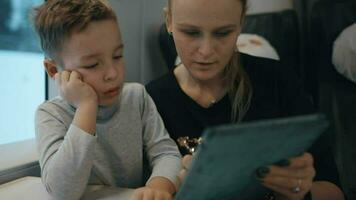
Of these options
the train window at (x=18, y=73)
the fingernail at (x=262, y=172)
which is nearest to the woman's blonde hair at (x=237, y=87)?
the fingernail at (x=262, y=172)

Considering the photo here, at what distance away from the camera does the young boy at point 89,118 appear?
2.57 ft

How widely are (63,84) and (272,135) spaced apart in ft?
1.62

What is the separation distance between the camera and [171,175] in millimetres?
908

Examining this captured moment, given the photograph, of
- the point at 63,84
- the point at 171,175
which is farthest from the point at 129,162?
the point at 63,84

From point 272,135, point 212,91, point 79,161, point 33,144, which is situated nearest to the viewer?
point 272,135

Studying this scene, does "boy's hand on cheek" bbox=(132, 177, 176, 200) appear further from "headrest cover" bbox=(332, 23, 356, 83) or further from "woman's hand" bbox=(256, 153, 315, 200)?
"headrest cover" bbox=(332, 23, 356, 83)

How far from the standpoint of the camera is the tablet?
476mm

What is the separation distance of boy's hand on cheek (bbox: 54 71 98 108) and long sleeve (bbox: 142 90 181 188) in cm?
22

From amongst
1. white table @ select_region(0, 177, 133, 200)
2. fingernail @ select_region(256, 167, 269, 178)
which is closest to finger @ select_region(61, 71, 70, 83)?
white table @ select_region(0, 177, 133, 200)

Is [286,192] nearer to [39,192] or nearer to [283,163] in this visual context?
[283,163]

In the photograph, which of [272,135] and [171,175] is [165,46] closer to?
[171,175]

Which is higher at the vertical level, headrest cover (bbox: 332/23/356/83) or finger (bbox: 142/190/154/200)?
headrest cover (bbox: 332/23/356/83)

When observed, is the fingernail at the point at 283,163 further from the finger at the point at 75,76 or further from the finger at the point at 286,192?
the finger at the point at 75,76

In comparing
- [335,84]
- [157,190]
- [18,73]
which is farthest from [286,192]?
[18,73]
